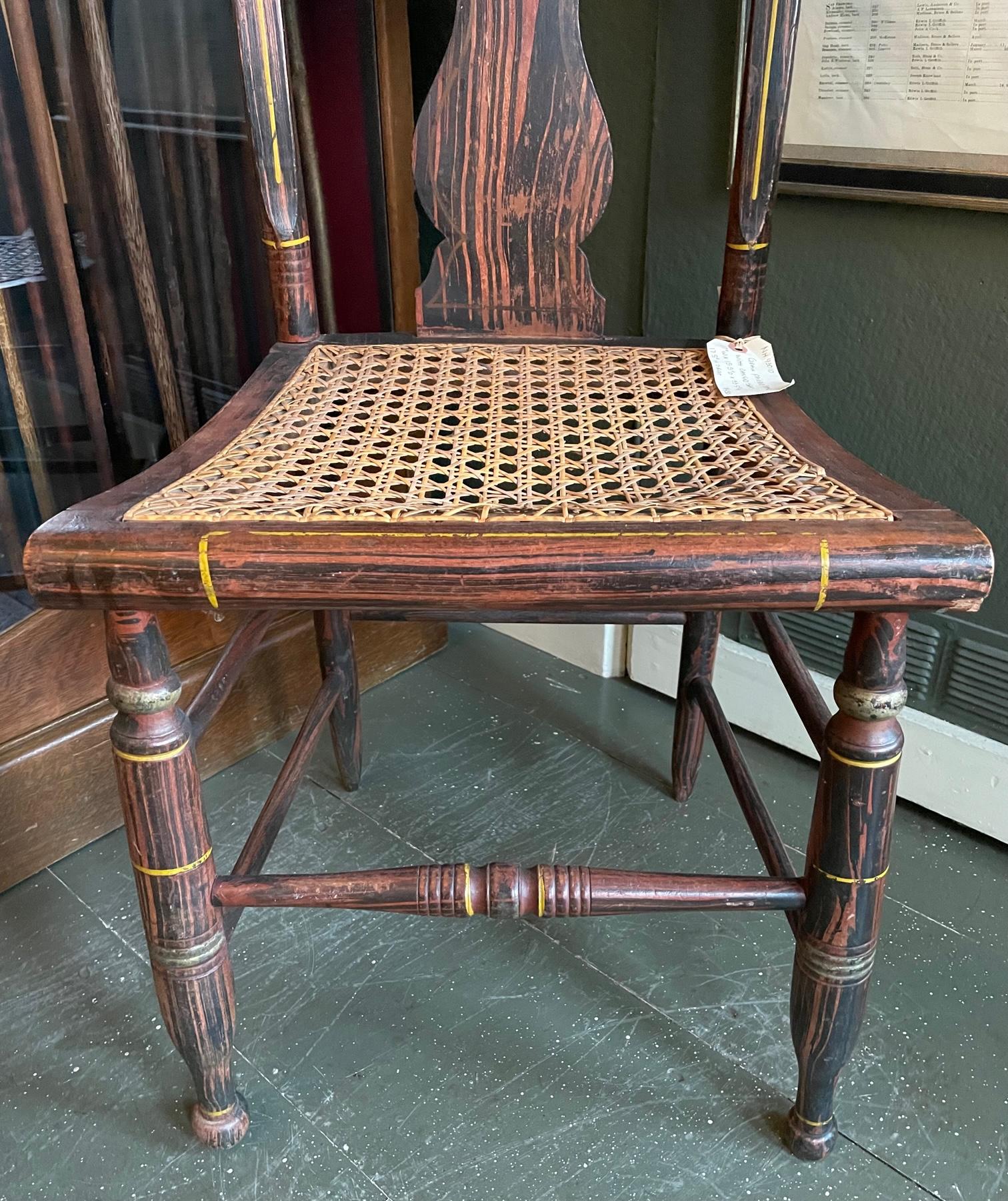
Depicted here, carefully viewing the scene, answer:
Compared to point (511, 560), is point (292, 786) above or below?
below

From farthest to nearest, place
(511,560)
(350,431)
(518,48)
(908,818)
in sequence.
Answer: (908,818) < (518,48) < (350,431) < (511,560)

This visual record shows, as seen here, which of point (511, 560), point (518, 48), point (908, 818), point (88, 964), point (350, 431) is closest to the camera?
point (511, 560)

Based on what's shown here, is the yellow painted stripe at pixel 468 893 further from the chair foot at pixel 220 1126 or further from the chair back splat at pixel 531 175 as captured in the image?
the chair back splat at pixel 531 175

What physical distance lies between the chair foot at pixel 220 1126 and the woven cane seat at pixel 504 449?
480 millimetres

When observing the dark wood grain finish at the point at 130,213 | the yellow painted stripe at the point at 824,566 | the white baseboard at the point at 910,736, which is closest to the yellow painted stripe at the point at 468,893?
the yellow painted stripe at the point at 824,566

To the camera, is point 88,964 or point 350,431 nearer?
point 350,431

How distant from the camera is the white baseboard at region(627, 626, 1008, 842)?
1048 millimetres

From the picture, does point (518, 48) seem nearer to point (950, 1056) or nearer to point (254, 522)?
point (254, 522)

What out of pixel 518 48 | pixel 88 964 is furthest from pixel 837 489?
pixel 88 964

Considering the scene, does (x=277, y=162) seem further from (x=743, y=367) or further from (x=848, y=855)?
(x=848, y=855)

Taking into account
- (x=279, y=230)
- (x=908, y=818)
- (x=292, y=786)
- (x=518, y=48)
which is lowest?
(x=908, y=818)

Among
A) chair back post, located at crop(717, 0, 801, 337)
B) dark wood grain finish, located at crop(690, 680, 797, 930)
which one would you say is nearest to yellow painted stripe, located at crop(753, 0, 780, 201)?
chair back post, located at crop(717, 0, 801, 337)

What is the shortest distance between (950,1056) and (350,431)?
27.8 inches

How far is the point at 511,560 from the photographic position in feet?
1.78
